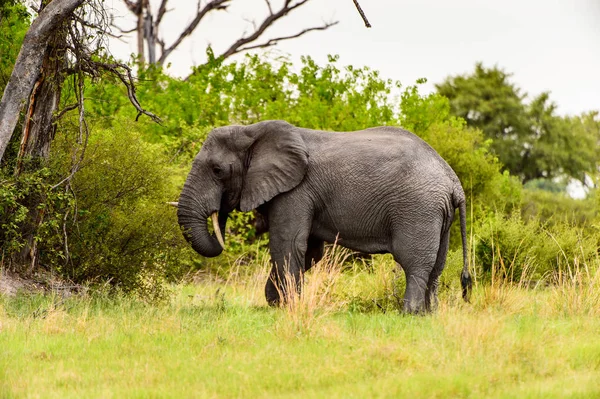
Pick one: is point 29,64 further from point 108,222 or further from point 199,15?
point 199,15

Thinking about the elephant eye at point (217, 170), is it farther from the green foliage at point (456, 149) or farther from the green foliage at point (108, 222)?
the green foliage at point (456, 149)

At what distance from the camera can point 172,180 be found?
17.9m

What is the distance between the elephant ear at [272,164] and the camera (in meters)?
12.9

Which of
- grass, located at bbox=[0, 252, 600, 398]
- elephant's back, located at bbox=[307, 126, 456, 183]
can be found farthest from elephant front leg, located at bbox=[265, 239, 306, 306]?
elephant's back, located at bbox=[307, 126, 456, 183]

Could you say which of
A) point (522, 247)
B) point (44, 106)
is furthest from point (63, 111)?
point (522, 247)

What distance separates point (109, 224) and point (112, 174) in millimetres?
691

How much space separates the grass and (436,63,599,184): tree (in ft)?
137

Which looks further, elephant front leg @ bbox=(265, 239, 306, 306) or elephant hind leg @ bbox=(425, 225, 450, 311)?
elephant hind leg @ bbox=(425, 225, 450, 311)

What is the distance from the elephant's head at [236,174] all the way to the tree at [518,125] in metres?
40.6

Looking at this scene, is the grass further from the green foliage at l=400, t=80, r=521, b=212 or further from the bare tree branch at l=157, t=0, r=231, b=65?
the bare tree branch at l=157, t=0, r=231, b=65

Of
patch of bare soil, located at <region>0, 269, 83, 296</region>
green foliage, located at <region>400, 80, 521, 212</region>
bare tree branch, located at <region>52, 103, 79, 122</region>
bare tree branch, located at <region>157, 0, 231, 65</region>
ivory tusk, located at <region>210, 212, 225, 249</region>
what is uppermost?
bare tree branch, located at <region>157, 0, 231, 65</region>

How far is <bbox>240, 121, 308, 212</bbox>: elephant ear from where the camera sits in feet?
42.2

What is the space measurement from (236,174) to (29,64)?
2.88 meters

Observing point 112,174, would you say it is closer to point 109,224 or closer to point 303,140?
point 109,224
